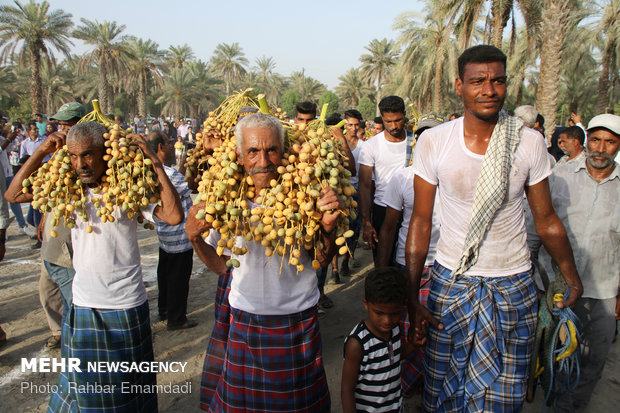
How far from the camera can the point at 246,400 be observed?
222cm

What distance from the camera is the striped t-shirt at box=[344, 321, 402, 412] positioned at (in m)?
2.33

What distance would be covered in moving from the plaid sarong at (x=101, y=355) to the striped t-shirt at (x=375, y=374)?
130 centimetres

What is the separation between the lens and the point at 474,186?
211cm

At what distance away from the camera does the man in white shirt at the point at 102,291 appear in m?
2.45

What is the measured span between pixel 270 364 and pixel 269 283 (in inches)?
16.6

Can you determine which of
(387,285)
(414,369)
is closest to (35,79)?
(414,369)

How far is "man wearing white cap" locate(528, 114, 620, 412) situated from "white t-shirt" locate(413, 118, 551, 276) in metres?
1.01

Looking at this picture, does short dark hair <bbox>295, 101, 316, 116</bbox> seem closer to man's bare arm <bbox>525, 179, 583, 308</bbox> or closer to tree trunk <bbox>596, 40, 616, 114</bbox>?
man's bare arm <bbox>525, 179, 583, 308</bbox>

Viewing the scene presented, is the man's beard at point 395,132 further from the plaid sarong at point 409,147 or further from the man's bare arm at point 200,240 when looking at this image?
the man's bare arm at point 200,240

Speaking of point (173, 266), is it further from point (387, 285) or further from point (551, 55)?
point (551, 55)

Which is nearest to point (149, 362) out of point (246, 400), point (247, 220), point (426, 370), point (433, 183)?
point (246, 400)

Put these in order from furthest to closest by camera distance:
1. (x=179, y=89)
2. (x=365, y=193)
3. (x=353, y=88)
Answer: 1. (x=353, y=88)
2. (x=179, y=89)
3. (x=365, y=193)

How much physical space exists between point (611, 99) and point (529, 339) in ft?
97.6

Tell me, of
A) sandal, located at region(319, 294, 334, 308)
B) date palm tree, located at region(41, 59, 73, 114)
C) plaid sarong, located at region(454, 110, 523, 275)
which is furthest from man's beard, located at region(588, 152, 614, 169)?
date palm tree, located at region(41, 59, 73, 114)
